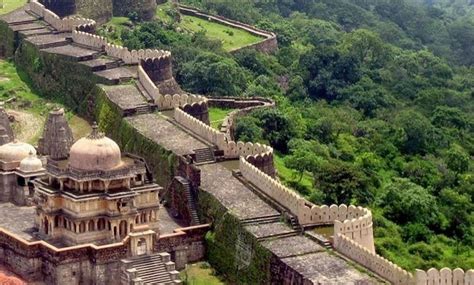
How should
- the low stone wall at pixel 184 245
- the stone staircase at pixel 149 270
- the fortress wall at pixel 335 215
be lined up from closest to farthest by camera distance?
the fortress wall at pixel 335 215 < the stone staircase at pixel 149 270 < the low stone wall at pixel 184 245

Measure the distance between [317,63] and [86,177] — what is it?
130 ft

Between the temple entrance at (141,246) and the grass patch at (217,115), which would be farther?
the grass patch at (217,115)

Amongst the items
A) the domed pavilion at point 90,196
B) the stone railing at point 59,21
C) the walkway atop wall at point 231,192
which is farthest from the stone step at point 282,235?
the stone railing at point 59,21

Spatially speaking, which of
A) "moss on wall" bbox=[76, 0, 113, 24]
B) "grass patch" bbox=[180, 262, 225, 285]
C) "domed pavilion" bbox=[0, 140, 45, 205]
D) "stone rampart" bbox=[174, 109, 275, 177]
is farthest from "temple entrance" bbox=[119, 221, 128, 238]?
"moss on wall" bbox=[76, 0, 113, 24]

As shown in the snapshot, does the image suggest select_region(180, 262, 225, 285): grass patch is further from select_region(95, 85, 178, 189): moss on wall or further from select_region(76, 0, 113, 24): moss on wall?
select_region(76, 0, 113, 24): moss on wall

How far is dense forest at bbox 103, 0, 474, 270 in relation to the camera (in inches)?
2387

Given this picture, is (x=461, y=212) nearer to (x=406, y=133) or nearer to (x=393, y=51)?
(x=406, y=133)

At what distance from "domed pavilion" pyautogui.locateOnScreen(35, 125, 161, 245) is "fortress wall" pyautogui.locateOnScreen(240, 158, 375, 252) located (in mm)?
4955

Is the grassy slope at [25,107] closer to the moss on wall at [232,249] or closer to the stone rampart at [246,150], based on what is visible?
the stone rampart at [246,150]

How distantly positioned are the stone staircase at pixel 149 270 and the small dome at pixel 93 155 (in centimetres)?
336

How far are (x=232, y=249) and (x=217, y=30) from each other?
45068 mm

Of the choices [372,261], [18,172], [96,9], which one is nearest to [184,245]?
[18,172]

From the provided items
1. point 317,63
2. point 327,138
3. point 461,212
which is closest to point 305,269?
point 461,212

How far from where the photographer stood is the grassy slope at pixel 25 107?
61156 millimetres
